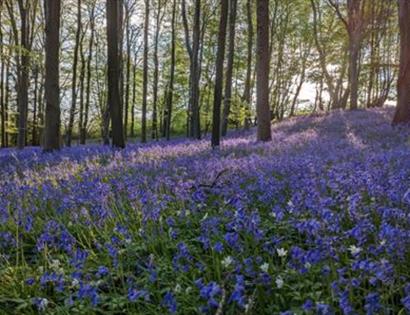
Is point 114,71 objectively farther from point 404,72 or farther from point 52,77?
point 404,72

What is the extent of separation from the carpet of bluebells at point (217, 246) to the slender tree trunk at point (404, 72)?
7.59 m

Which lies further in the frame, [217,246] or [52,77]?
[52,77]

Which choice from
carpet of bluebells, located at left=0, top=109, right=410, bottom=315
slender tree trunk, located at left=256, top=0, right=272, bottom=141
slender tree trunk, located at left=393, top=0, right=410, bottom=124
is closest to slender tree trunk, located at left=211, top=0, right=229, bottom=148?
slender tree trunk, located at left=256, top=0, right=272, bottom=141

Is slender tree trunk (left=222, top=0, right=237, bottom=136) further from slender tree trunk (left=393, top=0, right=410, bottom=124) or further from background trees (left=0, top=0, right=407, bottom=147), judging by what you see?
slender tree trunk (left=393, top=0, right=410, bottom=124)

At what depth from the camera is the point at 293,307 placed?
7.57ft

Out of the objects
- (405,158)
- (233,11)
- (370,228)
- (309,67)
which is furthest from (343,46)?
(370,228)

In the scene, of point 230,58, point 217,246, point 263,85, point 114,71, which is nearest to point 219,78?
point 263,85

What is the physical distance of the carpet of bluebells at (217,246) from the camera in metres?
2.37

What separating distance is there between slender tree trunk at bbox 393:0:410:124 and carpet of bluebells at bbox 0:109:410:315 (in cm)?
759

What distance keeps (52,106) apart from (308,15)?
33478mm

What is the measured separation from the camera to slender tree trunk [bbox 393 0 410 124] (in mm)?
12742

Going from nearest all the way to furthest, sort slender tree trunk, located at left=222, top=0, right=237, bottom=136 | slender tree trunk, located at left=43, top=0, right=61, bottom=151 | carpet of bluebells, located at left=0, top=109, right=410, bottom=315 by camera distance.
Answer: carpet of bluebells, located at left=0, top=109, right=410, bottom=315 → slender tree trunk, located at left=43, top=0, right=61, bottom=151 → slender tree trunk, located at left=222, top=0, right=237, bottom=136

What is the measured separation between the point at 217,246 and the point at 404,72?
1306 cm

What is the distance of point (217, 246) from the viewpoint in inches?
104
